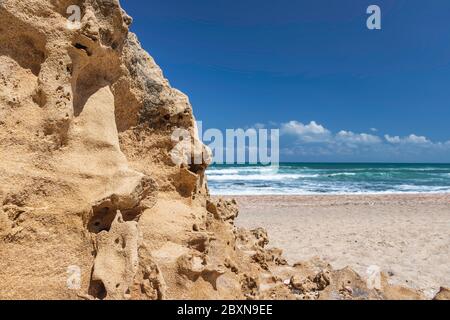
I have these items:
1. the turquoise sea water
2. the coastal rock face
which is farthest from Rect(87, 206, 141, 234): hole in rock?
the turquoise sea water

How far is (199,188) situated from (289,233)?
19.9ft

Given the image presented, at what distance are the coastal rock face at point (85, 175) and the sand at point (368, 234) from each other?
3.96 meters

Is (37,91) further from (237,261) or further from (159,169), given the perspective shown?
(237,261)

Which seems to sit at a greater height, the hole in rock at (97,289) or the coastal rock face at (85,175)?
the coastal rock face at (85,175)

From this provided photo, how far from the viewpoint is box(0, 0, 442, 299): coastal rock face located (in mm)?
2322

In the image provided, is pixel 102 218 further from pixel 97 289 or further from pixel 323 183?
pixel 323 183

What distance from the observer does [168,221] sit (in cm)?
331

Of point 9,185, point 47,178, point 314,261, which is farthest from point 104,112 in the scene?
point 314,261

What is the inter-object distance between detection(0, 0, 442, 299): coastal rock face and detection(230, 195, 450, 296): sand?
396 cm

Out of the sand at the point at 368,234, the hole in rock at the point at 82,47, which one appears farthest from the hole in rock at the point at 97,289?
the sand at the point at 368,234

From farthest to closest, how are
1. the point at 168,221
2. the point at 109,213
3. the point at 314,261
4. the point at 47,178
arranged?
1. the point at 314,261
2. the point at 168,221
3. the point at 109,213
4. the point at 47,178

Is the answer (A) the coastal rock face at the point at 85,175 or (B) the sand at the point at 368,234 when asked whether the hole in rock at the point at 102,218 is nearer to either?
(A) the coastal rock face at the point at 85,175

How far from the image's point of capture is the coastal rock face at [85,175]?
2322mm

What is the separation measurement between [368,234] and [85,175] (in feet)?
27.3
